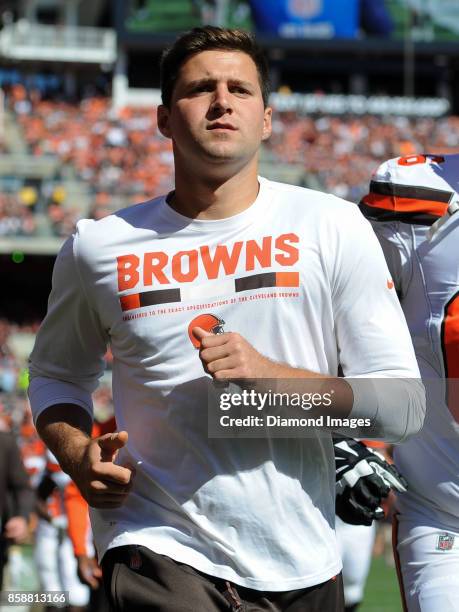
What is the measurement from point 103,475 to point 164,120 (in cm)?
92

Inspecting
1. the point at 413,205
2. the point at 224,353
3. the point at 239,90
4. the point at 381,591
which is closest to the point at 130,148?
the point at 381,591

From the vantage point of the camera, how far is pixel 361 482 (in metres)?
2.97

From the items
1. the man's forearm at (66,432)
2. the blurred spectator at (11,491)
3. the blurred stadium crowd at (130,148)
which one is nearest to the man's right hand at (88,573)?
the blurred spectator at (11,491)

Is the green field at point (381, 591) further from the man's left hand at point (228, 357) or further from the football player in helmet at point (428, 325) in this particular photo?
the man's left hand at point (228, 357)

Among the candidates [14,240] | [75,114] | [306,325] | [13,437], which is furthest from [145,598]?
[75,114]

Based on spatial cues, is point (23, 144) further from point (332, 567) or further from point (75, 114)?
point (332, 567)

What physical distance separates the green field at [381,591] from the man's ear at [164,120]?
679 cm

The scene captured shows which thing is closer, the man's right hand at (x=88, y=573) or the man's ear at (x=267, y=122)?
the man's ear at (x=267, y=122)

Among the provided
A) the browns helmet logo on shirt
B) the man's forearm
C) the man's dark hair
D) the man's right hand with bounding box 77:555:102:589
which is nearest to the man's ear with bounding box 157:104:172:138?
the man's dark hair

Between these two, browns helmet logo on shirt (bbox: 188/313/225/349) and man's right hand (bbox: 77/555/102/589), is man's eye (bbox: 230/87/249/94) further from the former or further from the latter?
man's right hand (bbox: 77/555/102/589)

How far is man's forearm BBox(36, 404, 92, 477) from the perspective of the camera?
2.64m

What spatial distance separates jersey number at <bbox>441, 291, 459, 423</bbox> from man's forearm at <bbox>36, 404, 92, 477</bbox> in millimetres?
936

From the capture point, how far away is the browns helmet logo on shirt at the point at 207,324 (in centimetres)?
253

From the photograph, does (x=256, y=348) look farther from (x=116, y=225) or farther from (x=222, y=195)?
(x=116, y=225)
